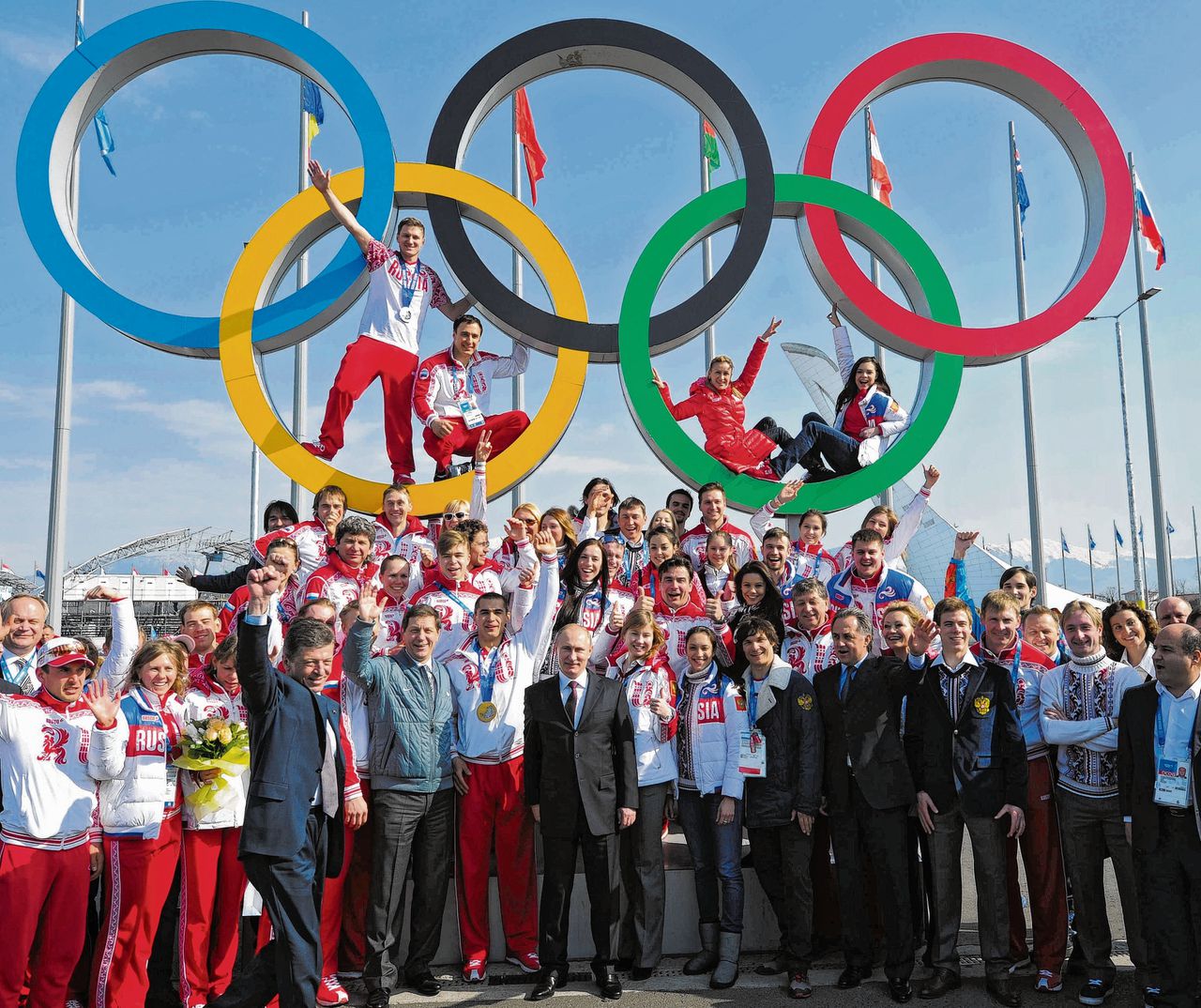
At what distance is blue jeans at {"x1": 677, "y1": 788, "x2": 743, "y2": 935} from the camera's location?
17.3ft

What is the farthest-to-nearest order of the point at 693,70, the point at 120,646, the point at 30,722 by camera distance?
the point at 693,70 → the point at 120,646 → the point at 30,722

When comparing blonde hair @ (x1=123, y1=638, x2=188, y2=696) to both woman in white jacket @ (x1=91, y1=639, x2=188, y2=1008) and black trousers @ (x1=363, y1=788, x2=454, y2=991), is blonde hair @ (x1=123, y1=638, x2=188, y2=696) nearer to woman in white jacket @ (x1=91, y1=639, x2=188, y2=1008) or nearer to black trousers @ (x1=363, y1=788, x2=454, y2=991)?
woman in white jacket @ (x1=91, y1=639, x2=188, y2=1008)

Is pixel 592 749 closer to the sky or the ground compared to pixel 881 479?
closer to the ground

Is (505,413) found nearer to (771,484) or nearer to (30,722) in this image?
(771,484)

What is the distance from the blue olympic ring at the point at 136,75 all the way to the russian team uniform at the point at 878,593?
15.5ft

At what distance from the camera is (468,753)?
540cm

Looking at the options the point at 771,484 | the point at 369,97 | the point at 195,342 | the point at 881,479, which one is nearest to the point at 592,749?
the point at 771,484

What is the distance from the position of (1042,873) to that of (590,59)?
7325 millimetres

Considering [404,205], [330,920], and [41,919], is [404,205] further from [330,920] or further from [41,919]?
[41,919]

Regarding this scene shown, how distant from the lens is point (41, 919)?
4.57m

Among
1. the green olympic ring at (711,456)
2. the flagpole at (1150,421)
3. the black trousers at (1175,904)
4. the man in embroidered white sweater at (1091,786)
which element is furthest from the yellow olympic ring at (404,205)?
the flagpole at (1150,421)

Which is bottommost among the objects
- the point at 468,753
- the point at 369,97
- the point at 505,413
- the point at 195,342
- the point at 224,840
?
the point at 224,840

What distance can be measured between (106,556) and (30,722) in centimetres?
7641

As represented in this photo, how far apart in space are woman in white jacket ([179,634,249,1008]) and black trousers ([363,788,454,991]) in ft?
2.30
